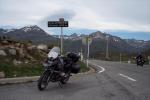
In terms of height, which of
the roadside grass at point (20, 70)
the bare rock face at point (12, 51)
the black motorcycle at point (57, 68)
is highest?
the bare rock face at point (12, 51)

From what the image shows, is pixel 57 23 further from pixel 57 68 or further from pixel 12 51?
pixel 57 68

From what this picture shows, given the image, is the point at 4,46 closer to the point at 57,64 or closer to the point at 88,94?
the point at 57,64

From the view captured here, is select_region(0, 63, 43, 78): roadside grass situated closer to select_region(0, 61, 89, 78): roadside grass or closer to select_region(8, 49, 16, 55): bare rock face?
select_region(0, 61, 89, 78): roadside grass

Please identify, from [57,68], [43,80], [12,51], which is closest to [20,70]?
[12,51]

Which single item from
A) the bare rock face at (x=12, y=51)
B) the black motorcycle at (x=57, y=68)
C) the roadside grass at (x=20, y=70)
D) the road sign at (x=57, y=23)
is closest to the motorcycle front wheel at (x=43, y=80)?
the black motorcycle at (x=57, y=68)

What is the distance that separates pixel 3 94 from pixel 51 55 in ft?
8.11

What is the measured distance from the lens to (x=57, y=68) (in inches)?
523

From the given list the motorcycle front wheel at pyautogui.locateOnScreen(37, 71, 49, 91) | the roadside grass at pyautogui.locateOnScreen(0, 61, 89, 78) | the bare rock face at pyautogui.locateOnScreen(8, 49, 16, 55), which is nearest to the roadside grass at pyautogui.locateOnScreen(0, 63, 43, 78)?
the roadside grass at pyautogui.locateOnScreen(0, 61, 89, 78)

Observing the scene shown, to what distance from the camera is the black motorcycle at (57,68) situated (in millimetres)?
12649

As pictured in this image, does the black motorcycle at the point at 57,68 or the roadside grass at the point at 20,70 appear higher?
the black motorcycle at the point at 57,68

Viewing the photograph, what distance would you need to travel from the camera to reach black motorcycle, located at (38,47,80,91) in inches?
498

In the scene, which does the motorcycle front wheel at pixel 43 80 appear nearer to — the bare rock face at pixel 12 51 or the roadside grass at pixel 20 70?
the roadside grass at pixel 20 70

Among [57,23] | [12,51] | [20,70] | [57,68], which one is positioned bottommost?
[20,70]

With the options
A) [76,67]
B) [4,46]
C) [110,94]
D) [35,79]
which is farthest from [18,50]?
[110,94]
